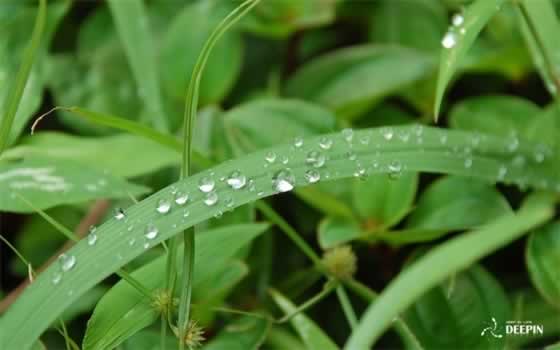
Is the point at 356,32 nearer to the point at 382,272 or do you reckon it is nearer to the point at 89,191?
the point at 382,272

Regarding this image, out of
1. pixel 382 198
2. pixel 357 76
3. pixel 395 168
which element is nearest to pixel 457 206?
pixel 382 198

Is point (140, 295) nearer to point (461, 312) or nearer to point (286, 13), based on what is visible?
point (461, 312)

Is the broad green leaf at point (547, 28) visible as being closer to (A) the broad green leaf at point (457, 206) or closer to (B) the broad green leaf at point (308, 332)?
(A) the broad green leaf at point (457, 206)

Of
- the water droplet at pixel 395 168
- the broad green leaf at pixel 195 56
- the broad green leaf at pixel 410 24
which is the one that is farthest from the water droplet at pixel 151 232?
the broad green leaf at pixel 410 24

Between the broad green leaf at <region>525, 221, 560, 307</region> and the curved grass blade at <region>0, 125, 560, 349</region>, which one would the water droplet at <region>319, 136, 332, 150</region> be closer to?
the curved grass blade at <region>0, 125, 560, 349</region>

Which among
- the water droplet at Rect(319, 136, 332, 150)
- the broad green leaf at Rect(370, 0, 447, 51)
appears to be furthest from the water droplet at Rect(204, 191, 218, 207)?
the broad green leaf at Rect(370, 0, 447, 51)

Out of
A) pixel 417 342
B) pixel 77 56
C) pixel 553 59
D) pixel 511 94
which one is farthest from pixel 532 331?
pixel 77 56
